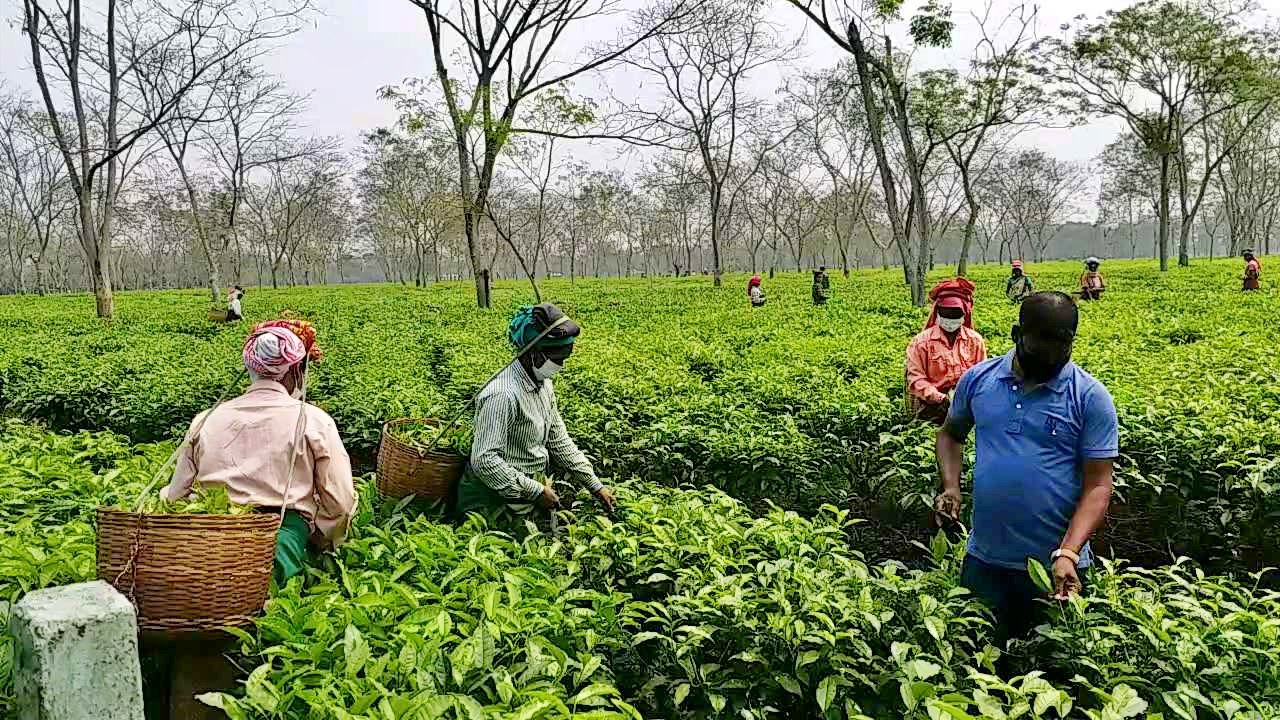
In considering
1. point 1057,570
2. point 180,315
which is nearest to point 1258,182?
point 180,315

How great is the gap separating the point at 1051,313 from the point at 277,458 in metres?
2.54

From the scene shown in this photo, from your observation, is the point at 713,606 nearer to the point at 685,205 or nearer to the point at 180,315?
the point at 180,315

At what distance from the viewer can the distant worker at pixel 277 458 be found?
2832 millimetres

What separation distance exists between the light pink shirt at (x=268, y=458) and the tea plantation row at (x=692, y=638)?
0.29m

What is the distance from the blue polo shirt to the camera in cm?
281

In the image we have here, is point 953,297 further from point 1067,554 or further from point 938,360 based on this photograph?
point 1067,554

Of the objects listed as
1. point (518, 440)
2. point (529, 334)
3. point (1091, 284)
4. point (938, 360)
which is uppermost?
point (529, 334)

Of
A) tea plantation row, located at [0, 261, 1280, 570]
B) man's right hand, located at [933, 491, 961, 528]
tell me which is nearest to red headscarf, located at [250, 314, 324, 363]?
tea plantation row, located at [0, 261, 1280, 570]

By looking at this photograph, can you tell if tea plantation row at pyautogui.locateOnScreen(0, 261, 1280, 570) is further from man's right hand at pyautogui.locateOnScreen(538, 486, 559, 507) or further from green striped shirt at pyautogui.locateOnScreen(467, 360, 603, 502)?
man's right hand at pyautogui.locateOnScreen(538, 486, 559, 507)

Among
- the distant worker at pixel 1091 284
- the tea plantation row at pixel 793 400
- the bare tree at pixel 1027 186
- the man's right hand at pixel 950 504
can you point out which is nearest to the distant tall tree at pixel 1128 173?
the bare tree at pixel 1027 186

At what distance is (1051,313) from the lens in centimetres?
280

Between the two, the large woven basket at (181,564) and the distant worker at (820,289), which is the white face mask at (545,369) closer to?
the large woven basket at (181,564)

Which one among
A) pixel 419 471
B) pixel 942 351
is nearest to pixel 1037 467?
pixel 419 471

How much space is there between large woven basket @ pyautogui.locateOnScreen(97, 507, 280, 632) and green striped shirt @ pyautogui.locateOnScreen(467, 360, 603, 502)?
1195 mm
